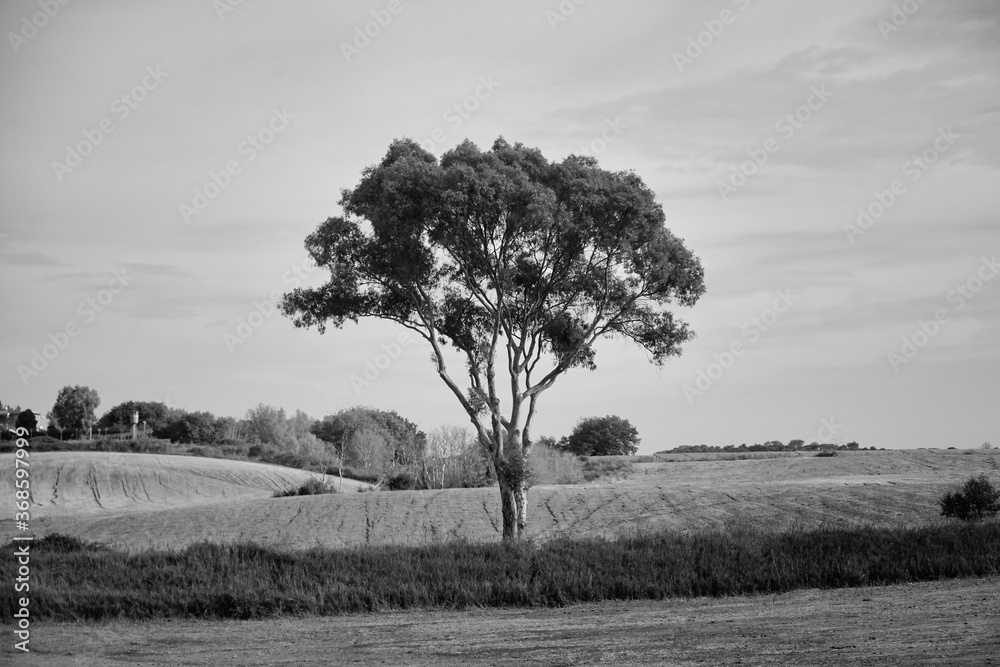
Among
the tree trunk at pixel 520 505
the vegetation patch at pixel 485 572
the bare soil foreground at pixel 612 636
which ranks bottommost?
the bare soil foreground at pixel 612 636

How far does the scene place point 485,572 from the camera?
18625 millimetres

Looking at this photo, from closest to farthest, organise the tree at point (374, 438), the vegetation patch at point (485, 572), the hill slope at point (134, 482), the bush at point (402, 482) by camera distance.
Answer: the vegetation patch at point (485, 572), the hill slope at point (134, 482), the bush at point (402, 482), the tree at point (374, 438)

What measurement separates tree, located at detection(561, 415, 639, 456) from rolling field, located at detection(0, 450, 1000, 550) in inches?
2015

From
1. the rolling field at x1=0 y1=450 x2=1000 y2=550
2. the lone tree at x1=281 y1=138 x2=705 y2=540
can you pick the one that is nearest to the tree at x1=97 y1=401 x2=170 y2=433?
→ the rolling field at x1=0 y1=450 x2=1000 y2=550

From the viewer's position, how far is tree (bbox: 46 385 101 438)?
11538cm

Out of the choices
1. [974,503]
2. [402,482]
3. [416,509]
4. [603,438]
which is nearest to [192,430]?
[603,438]

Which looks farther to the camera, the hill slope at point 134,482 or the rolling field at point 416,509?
the hill slope at point 134,482

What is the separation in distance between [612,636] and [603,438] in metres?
95.3

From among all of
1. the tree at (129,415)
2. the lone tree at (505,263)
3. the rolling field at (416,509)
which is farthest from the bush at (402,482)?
the tree at (129,415)

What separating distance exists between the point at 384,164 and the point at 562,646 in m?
17.3

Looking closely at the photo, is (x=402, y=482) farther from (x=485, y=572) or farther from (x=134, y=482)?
(x=485, y=572)

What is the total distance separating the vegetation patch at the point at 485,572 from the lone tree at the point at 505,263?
5.87m

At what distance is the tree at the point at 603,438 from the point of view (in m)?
107

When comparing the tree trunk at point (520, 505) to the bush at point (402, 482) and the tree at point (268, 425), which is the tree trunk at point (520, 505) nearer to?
the bush at point (402, 482)
